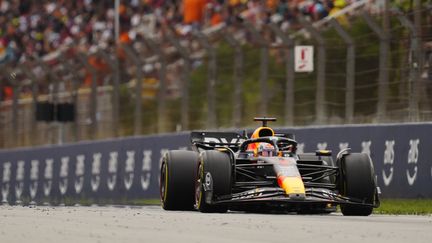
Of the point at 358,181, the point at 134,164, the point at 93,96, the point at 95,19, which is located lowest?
the point at 134,164

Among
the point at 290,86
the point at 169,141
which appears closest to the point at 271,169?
the point at 290,86

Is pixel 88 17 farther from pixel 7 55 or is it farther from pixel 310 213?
pixel 310 213

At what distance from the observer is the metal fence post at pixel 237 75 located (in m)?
19.4

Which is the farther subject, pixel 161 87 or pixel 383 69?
pixel 161 87

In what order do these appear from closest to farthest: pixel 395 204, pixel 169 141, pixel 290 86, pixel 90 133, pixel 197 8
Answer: pixel 395 204
pixel 290 86
pixel 169 141
pixel 90 133
pixel 197 8

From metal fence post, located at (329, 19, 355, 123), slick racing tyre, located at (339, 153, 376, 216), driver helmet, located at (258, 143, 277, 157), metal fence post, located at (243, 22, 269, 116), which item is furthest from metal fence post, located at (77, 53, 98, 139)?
slick racing tyre, located at (339, 153, 376, 216)

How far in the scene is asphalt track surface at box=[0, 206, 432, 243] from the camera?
26.5 feet

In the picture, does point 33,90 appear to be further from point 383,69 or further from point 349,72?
point 383,69

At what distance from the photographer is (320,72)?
58.4ft

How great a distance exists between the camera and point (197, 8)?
92.4ft

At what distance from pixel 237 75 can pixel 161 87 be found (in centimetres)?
209

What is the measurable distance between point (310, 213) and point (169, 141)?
8038mm

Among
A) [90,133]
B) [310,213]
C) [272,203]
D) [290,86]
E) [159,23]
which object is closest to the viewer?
[272,203]

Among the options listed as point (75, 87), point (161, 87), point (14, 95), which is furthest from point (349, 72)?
point (14, 95)
